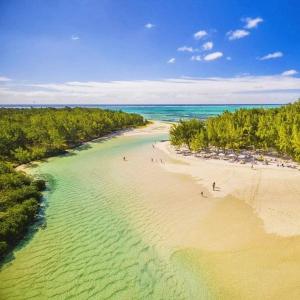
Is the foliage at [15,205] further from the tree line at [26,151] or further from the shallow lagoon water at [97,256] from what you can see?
the shallow lagoon water at [97,256]

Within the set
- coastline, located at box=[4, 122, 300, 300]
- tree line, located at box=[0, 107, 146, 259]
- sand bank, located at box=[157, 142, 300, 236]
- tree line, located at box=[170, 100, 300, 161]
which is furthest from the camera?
tree line, located at box=[170, 100, 300, 161]

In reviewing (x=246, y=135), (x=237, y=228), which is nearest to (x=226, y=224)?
(x=237, y=228)

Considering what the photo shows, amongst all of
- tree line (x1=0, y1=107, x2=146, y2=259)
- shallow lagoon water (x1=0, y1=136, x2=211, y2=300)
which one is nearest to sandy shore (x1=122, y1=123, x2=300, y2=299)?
shallow lagoon water (x1=0, y1=136, x2=211, y2=300)

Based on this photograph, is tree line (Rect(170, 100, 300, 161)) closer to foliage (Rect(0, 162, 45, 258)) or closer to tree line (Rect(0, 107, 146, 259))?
tree line (Rect(0, 107, 146, 259))

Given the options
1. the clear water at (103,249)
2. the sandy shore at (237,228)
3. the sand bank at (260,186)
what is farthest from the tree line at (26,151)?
the sand bank at (260,186)

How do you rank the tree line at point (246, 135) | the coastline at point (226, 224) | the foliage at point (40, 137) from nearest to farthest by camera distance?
the coastline at point (226, 224), the tree line at point (246, 135), the foliage at point (40, 137)
